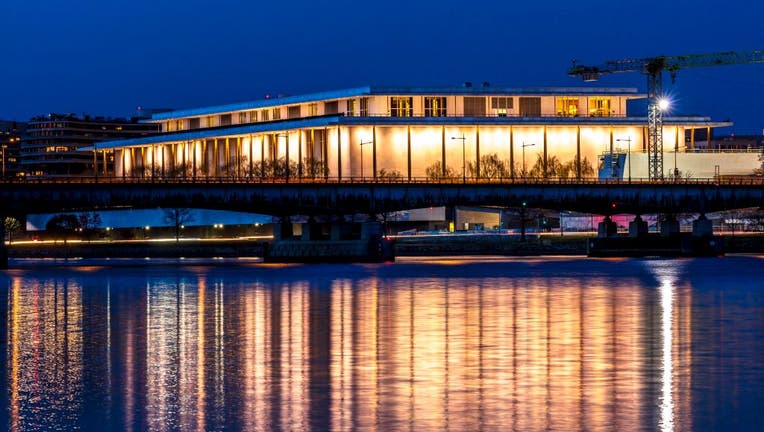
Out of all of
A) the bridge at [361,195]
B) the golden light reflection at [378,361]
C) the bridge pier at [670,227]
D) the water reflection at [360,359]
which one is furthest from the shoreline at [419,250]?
the golden light reflection at [378,361]

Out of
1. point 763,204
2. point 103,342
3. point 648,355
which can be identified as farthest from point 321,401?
point 763,204

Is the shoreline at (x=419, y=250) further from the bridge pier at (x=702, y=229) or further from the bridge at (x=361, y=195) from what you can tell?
the bridge pier at (x=702, y=229)

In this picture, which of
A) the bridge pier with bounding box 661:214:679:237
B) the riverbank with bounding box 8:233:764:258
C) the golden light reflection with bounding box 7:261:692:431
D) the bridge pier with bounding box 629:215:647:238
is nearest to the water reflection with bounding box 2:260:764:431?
the golden light reflection with bounding box 7:261:692:431

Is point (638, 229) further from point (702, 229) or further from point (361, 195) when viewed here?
point (361, 195)

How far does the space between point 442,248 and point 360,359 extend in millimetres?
133812

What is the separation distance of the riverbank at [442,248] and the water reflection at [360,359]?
86447 mm

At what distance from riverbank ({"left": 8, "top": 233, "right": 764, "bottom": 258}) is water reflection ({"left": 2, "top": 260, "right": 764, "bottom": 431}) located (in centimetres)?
8645

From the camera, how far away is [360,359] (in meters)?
49.1

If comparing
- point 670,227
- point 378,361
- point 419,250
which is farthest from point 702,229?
point 378,361

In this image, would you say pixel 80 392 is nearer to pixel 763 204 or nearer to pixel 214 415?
pixel 214 415

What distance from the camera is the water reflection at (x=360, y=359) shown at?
37000mm

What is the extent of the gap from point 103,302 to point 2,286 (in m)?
26.8

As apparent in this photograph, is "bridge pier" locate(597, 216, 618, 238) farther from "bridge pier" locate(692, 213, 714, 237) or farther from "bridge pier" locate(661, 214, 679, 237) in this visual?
"bridge pier" locate(692, 213, 714, 237)

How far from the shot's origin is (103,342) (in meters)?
56.6
